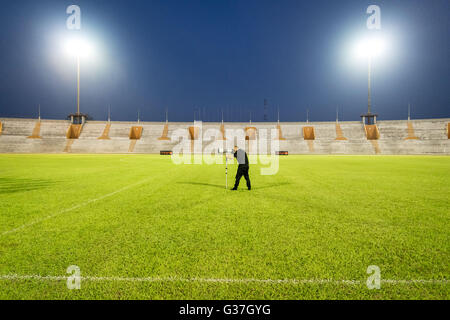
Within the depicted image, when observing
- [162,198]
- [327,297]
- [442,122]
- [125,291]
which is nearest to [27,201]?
[162,198]

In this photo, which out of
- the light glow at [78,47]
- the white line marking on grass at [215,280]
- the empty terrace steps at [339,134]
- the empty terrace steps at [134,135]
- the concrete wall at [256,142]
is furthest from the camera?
the light glow at [78,47]

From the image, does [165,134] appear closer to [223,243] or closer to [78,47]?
[78,47]

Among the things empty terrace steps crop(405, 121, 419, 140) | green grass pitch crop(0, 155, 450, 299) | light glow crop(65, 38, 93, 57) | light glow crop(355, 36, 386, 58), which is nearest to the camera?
green grass pitch crop(0, 155, 450, 299)

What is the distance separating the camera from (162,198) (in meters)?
7.43

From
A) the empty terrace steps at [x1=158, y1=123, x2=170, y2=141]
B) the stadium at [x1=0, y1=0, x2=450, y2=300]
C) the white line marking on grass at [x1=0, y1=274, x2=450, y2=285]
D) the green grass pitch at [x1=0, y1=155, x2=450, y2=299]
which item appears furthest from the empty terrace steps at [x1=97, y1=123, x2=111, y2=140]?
the white line marking on grass at [x1=0, y1=274, x2=450, y2=285]

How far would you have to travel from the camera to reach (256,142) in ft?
188

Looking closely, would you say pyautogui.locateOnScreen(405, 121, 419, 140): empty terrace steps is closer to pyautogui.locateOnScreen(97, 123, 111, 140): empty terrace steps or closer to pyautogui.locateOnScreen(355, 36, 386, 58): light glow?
pyautogui.locateOnScreen(355, 36, 386, 58): light glow

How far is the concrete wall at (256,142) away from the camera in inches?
1970

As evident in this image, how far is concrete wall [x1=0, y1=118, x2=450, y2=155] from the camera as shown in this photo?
164 feet

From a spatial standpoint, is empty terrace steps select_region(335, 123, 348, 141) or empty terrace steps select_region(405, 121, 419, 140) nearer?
empty terrace steps select_region(405, 121, 419, 140)

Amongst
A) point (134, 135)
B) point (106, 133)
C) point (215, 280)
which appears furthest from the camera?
point (106, 133)

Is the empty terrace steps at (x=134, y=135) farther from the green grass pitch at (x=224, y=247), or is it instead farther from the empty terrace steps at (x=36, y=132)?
the green grass pitch at (x=224, y=247)

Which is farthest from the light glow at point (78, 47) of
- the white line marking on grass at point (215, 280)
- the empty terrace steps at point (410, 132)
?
the empty terrace steps at point (410, 132)

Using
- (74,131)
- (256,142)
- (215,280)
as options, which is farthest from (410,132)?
(74,131)
